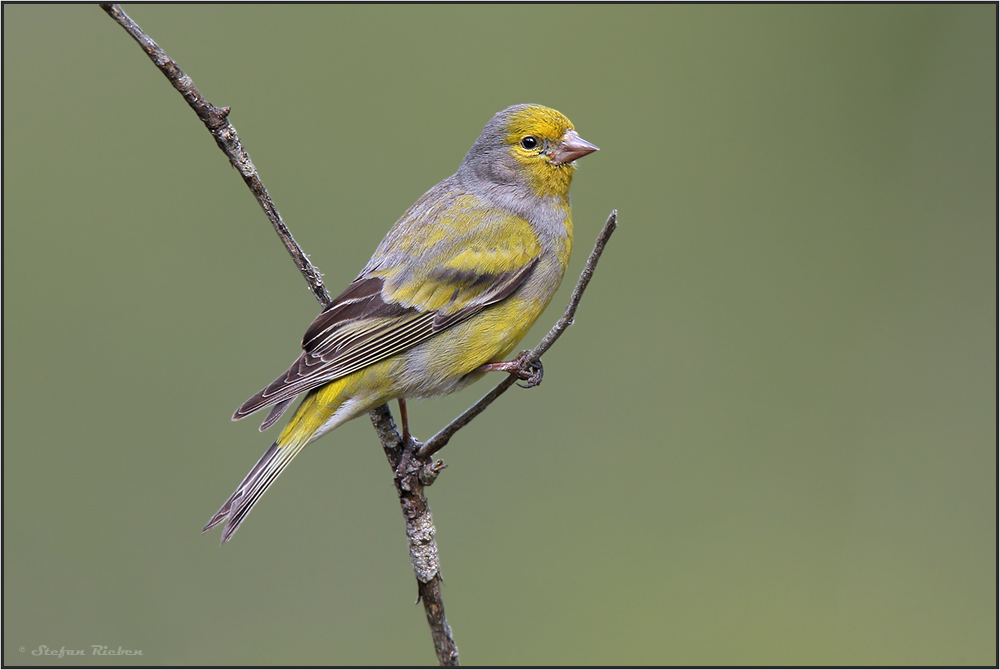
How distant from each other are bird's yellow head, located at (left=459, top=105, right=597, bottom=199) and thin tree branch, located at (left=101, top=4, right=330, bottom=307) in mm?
1393

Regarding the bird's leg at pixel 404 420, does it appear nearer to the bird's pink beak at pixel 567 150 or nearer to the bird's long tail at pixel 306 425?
the bird's long tail at pixel 306 425

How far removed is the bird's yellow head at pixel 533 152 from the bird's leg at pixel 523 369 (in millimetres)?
955

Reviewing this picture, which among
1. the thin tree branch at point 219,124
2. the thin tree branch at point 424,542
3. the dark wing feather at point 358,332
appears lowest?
the thin tree branch at point 424,542

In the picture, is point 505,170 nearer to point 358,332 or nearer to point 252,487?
point 358,332

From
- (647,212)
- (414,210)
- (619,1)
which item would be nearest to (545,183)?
(414,210)

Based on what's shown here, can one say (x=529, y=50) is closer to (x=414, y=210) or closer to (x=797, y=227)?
(x=797, y=227)

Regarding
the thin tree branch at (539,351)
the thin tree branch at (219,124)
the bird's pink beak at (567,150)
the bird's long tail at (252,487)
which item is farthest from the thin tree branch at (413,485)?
the bird's pink beak at (567,150)

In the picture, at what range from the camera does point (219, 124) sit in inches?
106

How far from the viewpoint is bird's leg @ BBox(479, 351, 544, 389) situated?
10.5 feet

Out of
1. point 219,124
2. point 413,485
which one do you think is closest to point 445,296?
point 413,485

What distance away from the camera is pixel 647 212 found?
6.54 metres

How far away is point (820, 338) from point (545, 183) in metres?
3.12

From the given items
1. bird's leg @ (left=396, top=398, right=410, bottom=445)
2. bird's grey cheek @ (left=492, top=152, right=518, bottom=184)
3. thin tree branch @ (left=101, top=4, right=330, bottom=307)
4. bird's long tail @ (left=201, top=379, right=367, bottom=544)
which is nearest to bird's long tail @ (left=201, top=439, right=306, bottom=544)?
bird's long tail @ (left=201, top=379, right=367, bottom=544)

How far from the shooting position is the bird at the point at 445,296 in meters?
3.51
